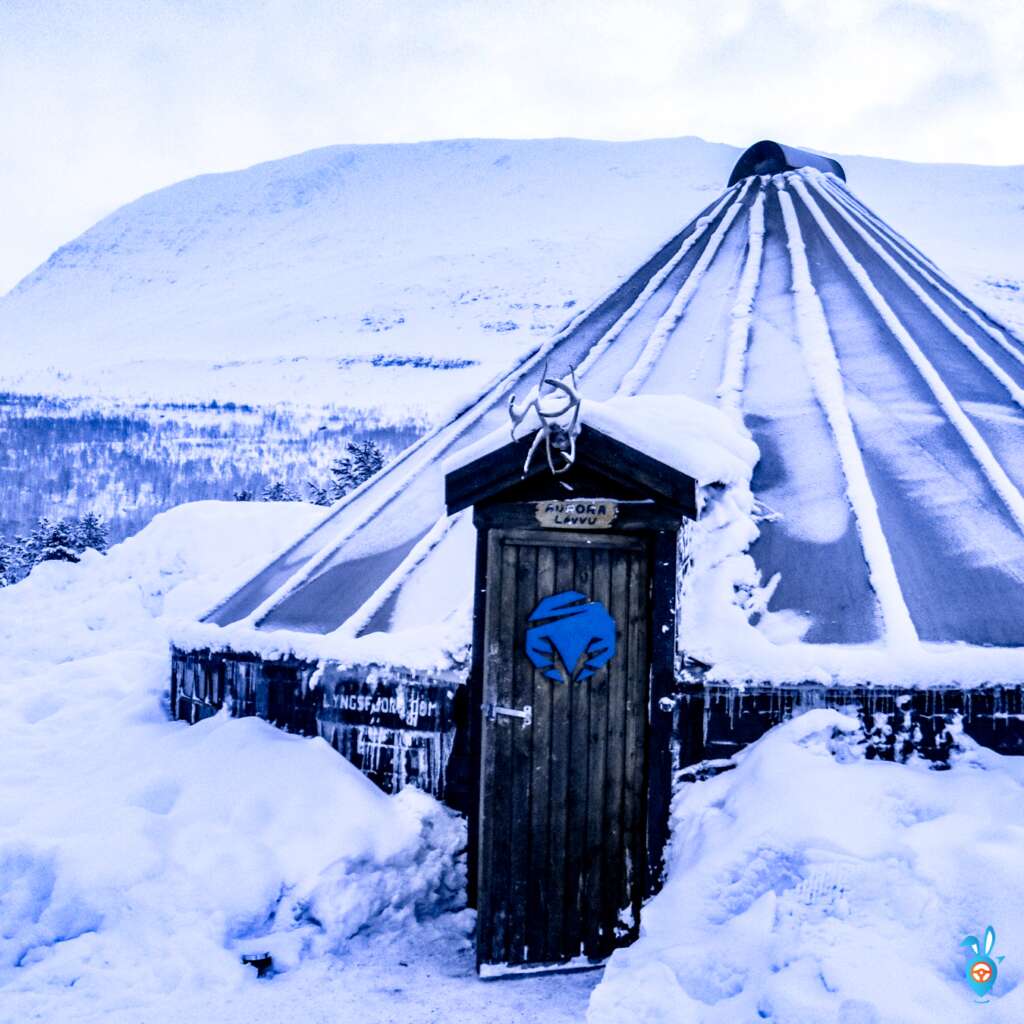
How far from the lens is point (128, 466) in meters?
Answer: 35.5

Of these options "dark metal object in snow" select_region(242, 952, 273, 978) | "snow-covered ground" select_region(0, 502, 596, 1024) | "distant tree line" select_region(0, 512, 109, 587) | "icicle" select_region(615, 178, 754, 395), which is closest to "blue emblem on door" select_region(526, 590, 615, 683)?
"snow-covered ground" select_region(0, 502, 596, 1024)

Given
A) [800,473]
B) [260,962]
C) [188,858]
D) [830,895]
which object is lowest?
[260,962]

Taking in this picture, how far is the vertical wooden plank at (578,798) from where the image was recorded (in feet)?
12.7

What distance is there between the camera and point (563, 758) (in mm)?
3887

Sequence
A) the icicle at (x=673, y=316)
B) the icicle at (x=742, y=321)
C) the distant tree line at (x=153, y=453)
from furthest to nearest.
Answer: the distant tree line at (x=153, y=453), the icicle at (x=673, y=316), the icicle at (x=742, y=321)

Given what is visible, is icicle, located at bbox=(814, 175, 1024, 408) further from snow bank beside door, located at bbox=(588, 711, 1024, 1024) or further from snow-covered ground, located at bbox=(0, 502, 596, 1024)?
snow-covered ground, located at bbox=(0, 502, 596, 1024)

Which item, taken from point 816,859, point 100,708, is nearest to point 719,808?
point 816,859

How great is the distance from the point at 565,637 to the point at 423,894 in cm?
135

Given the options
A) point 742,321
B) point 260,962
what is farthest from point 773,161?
point 260,962

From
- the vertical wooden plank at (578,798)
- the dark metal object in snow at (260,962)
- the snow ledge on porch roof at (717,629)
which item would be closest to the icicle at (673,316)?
the snow ledge on porch roof at (717,629)

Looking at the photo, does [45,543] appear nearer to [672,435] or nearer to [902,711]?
[672,435]

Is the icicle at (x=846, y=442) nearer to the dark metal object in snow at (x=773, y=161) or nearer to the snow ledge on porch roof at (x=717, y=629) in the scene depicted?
the snow ledge on porch roof at (x=717, y=629)

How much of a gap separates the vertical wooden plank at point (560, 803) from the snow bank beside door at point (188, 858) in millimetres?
558

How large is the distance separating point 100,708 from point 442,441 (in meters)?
2.97
